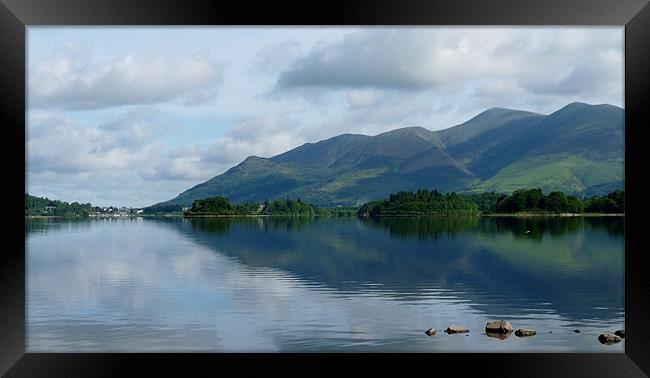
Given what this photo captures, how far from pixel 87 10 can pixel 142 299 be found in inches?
459

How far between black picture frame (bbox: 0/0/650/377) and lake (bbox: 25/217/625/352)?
3.88 meters

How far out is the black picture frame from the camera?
5555mm

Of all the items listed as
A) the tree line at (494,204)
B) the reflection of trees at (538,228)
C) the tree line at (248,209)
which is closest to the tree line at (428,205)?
the tree line at (494,204)

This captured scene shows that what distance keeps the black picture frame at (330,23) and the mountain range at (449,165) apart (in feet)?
429

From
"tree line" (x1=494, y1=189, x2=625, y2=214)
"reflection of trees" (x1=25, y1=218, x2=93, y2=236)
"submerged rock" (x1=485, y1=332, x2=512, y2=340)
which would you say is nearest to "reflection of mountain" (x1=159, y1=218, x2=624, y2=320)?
"submerged rock" (x1=485, y1=332, x2=512, y2=340)

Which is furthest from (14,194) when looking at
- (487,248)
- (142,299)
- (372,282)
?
(487,248)

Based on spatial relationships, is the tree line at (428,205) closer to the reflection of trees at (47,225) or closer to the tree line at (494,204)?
the tree line at (494,204)

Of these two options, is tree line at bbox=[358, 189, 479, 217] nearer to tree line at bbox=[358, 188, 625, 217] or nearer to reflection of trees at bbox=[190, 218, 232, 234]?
tree line at bbox=[358, 188, 625, 217]

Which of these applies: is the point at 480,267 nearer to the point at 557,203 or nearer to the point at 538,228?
the point at 538,228

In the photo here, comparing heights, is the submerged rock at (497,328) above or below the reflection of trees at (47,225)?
above

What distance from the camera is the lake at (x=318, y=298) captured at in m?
10.5

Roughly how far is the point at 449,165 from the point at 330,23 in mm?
174019

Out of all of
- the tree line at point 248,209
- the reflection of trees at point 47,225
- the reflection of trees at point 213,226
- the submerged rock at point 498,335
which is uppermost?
the tree line at point 248,209

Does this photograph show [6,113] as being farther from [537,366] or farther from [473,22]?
[537,366]
